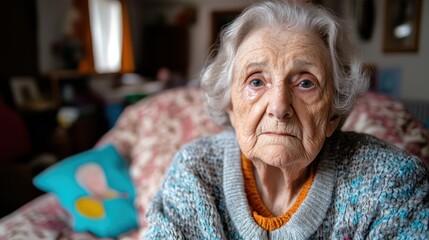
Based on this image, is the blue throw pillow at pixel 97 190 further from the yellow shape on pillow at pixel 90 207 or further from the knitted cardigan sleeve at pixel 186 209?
the knitted cardigan sleeve at pixel 186 209

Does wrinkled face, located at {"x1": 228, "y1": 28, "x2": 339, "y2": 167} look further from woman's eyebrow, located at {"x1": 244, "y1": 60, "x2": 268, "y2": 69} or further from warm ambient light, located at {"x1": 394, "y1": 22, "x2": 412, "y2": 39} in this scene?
warm ambient light, located at {"x1": 394, "y1": 22, "x2": 412, "y2": 39}

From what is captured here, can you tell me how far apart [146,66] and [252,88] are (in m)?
7.01

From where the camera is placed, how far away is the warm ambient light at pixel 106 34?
219 inches

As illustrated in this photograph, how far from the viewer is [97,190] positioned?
5.29ft

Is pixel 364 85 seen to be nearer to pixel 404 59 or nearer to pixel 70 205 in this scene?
pixel 404 59

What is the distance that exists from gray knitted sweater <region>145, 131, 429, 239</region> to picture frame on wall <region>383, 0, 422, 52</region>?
3.02ft

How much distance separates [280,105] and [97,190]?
1.08 metres

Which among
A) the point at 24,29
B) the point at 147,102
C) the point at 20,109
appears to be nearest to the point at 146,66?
the point at 24,29

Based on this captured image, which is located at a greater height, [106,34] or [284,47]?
[284,47]

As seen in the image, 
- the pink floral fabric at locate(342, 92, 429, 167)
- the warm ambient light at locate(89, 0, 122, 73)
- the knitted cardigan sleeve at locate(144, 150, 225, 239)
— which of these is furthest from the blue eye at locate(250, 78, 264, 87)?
the warm ambient light at locate(89, 0, 122, 73)

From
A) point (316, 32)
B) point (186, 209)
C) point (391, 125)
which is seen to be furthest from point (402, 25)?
point (186, 209)

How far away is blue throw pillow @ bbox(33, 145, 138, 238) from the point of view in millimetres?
1491

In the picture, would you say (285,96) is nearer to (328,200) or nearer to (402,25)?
(328,200)

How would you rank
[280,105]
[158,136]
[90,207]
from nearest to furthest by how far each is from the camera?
1. [280,105]
2. [90,207]
3. [158,136]
